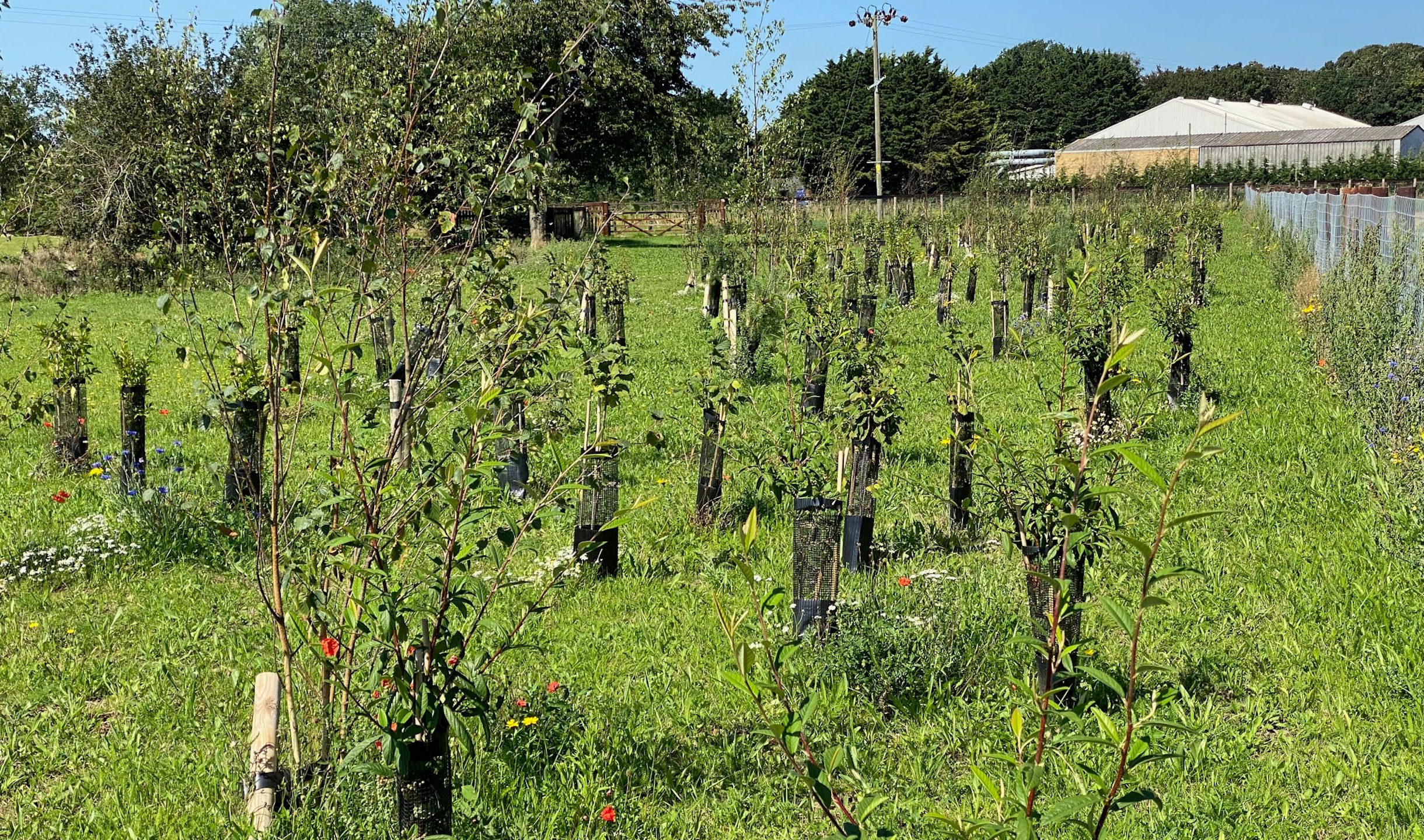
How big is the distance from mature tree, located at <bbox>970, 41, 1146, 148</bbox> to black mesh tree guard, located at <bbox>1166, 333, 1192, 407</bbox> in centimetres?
7690

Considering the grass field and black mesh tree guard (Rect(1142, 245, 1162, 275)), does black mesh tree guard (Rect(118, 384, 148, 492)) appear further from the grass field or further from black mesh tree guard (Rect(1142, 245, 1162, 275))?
black mesh tree guard (Rect(1142, 245, 1162, 275))

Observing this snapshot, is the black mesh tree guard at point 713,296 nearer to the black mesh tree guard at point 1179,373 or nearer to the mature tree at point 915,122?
the black mesh tree guard at point 1179,373

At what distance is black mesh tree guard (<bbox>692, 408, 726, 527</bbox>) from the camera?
540 centimetres

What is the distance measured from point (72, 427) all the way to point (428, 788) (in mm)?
5103

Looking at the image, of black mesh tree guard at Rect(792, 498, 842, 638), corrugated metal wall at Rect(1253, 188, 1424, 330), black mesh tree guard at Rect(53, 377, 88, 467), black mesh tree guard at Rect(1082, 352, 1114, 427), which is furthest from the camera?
corrugated metal wall at Rect(1253, 188, 1424, 330)

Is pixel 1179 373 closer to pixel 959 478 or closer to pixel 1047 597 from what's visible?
pixel 959 478

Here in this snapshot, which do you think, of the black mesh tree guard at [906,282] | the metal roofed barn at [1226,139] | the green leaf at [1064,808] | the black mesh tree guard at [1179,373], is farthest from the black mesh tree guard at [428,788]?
the metal roofed barn at [1226,139]

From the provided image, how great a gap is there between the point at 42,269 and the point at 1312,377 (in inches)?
717

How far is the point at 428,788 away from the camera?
250cm

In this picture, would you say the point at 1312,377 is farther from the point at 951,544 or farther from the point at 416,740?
the point at 416,740

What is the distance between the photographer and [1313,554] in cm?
472

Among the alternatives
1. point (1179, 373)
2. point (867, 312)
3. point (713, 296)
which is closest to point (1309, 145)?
point (713, 296)

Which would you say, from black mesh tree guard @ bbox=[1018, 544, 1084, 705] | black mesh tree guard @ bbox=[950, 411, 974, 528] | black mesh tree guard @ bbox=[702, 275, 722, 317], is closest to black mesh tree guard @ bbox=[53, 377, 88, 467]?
black mesh tree guard @ bbox=[950, 411, 974, 528]

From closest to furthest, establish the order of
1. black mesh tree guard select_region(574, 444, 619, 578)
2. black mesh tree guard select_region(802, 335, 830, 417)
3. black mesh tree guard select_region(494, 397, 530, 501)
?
black mesh tree guard select_region(574, 444, 619, 578), black mesh tree guard select_region(494, 397, 530, 501), black mesh tree guard select_region(802, 335, 830, 417)
